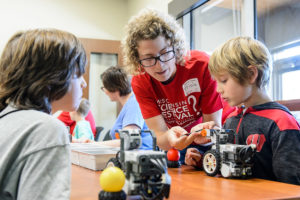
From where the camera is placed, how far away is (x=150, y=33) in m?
1.29

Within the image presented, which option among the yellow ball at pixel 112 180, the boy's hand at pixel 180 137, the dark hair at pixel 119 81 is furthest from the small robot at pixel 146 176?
the dark hair at pixel 119 81

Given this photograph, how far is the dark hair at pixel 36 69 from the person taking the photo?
0.75 meters

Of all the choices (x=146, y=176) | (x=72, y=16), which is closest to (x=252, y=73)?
(x=146, y=176)

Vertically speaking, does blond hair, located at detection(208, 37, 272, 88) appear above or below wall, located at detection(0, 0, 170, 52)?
below

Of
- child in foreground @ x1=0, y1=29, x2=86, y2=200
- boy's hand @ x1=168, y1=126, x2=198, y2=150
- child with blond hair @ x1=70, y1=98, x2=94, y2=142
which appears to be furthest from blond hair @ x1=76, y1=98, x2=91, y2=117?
child in foreground @ x1=0, y1=29, x2=86, y2=200

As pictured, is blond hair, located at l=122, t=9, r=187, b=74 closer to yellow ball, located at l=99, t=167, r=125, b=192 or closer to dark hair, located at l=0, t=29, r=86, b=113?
dark hair, located at l=0, t=29, r=86, b=113

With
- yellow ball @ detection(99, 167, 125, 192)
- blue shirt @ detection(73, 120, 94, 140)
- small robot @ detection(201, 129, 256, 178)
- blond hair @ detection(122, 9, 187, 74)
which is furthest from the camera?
blue shirt @ detection(73, 120, 94, 140)

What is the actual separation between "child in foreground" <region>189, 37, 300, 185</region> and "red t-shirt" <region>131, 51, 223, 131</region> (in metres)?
0.14

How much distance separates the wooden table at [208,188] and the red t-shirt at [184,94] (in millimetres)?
463

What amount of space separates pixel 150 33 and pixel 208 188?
0.74 m

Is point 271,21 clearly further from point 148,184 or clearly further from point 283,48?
point 148,184

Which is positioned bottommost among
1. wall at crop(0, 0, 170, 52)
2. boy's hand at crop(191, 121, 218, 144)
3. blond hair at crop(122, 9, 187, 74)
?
boy's hand at crop(191, 121, 218, 144)

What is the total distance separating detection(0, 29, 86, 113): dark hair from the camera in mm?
746

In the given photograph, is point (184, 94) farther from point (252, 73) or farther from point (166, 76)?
point (252, 73)
